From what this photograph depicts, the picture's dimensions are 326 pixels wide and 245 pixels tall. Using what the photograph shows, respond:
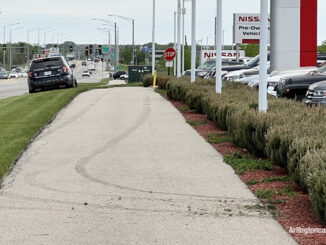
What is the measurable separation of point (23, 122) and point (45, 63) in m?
15.6

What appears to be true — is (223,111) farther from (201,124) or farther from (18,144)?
(18,144)

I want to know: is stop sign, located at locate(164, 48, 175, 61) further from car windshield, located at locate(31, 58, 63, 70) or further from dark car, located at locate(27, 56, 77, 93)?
car windshield, located at locate(31, 58, 63, 70)

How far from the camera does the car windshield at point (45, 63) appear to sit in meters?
34.7

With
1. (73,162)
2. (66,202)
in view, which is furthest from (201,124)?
(66,202)

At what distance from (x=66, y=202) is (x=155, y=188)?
4.56 ft

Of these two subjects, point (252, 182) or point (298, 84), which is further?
point (298, 84)

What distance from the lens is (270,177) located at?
1042 cm

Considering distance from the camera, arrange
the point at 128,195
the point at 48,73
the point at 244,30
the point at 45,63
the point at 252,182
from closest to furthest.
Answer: the point at 128,195 < the point at 252,182 < the point at 45,63 < the point at 48,73 < the point at 244,30

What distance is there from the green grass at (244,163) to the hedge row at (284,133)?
7.0 inches

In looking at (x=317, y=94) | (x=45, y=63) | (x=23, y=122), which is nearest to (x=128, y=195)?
(x=317, y=94)

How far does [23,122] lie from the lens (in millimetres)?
19609

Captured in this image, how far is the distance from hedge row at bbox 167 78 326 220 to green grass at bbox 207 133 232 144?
1.36 ft

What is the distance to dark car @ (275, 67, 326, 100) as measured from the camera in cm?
2048

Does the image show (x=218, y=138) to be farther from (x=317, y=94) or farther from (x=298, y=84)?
(x=298, y=84)
